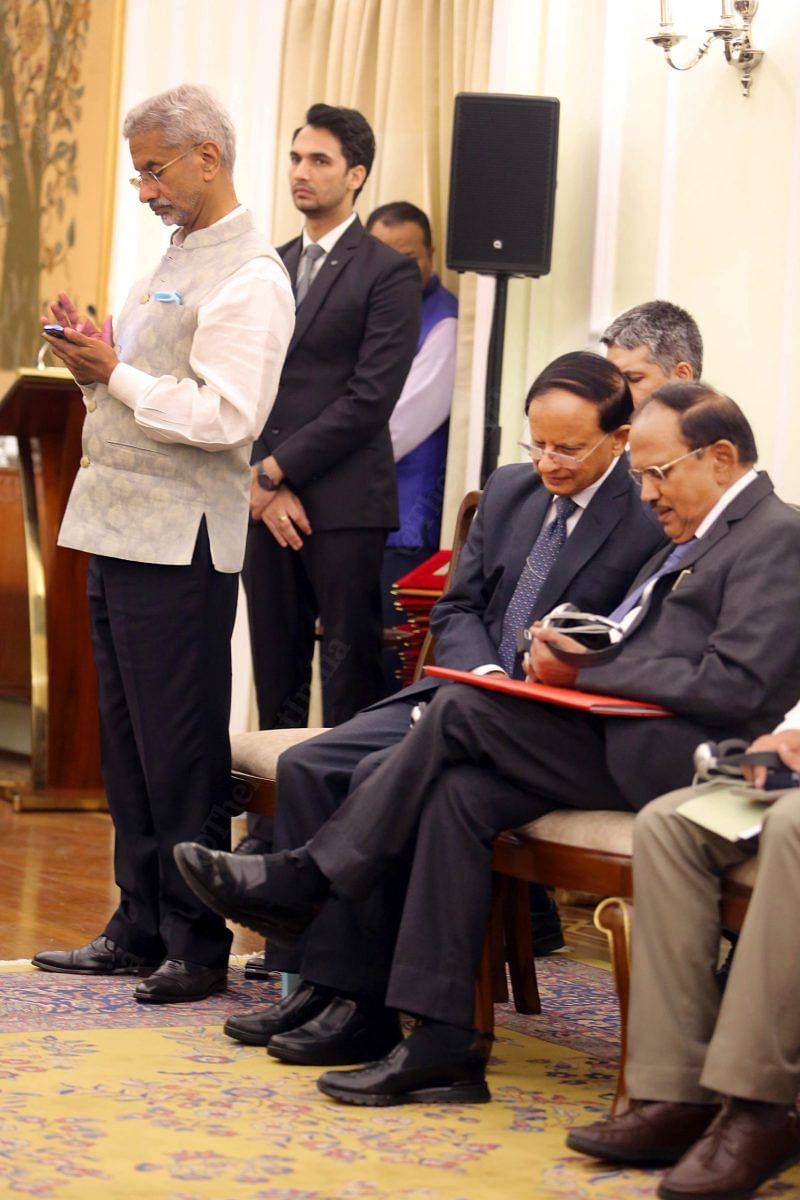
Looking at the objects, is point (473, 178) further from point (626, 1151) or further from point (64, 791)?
point (626, 1151)

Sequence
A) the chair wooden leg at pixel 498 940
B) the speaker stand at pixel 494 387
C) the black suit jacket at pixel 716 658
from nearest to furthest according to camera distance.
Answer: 1. the black suit jacket at pixel 716 658
2. the chair wooden leg at pixel 498 940
3. the speaker stand at pixel 494 387

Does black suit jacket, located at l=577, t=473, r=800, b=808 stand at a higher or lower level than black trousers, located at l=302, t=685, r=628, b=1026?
higher

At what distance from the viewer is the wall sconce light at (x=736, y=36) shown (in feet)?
14.3

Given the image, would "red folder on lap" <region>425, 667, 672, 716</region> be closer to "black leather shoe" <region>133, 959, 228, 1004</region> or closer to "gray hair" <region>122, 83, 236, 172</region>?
"black leather shoe" <region>133, 959, 228, 1004</region>

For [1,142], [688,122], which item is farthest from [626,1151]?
[1,142]

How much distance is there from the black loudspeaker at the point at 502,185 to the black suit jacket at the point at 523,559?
1.60m

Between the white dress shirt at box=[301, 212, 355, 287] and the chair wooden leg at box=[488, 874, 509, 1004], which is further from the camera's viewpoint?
the white dress shirt at box=[301, 212, 355, 287]

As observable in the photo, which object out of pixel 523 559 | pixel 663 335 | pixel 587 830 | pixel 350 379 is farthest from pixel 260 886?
pixel 350 379

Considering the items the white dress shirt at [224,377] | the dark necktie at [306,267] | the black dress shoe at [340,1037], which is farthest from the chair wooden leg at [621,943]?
the dark necktie at [306,267]

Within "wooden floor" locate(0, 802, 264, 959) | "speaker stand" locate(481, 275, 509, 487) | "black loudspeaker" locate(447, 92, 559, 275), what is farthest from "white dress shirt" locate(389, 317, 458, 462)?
"wooden floor" locate(0, 802, 264, 959)

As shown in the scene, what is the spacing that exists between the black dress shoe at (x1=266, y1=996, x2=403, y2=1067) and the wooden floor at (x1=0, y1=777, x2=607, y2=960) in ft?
2.86

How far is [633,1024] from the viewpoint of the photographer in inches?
94.6

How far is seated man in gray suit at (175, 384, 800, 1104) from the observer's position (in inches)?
103

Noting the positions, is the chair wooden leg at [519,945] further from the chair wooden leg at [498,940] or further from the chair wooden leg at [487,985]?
the chair wooden leg at [487,985]
